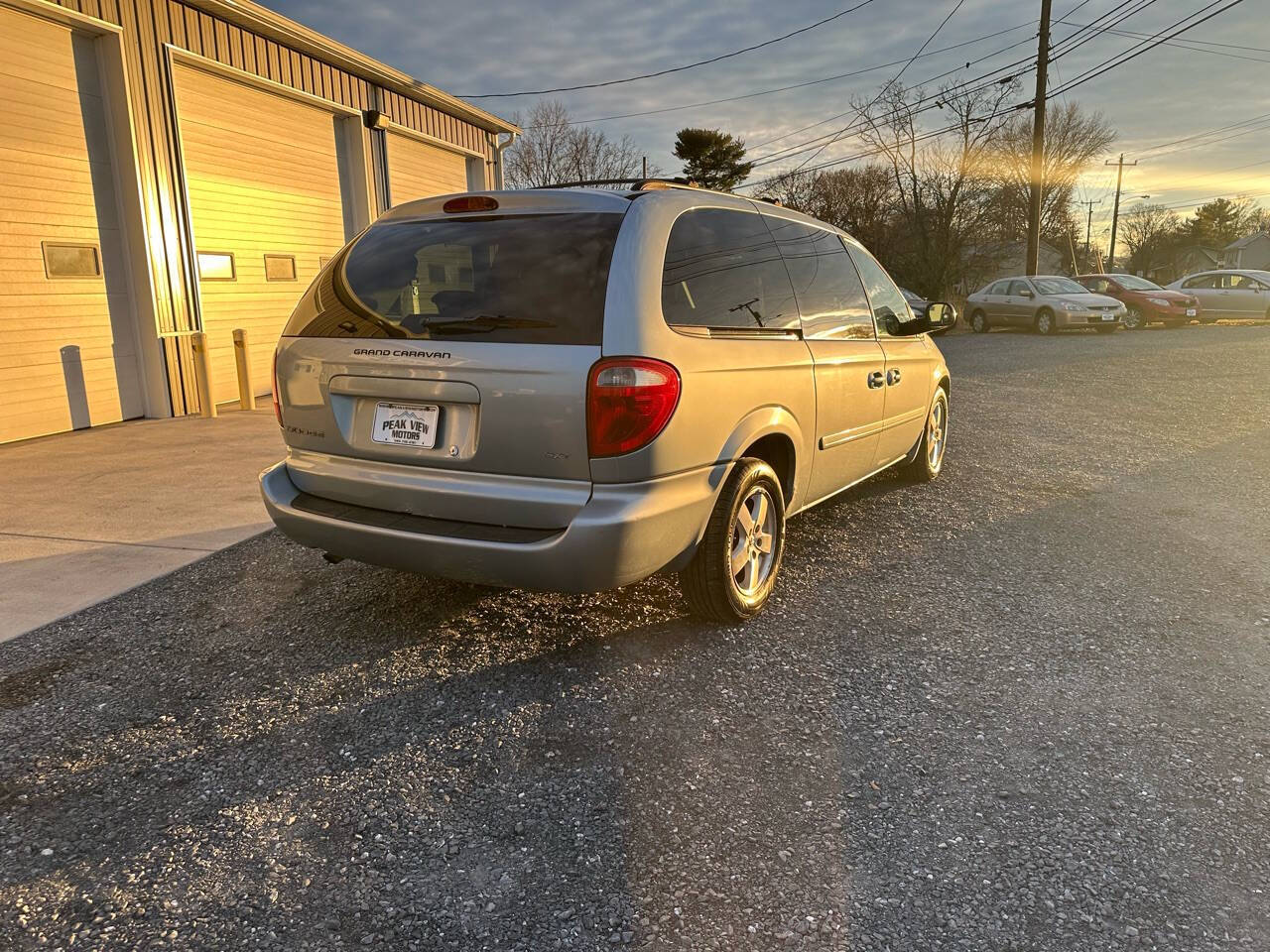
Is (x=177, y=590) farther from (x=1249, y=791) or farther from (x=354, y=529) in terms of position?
(x=1249, y=791)

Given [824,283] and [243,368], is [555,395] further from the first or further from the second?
[243,368]

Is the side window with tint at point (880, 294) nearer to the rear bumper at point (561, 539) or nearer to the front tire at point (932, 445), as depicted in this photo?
the front tire at point (932, 445)

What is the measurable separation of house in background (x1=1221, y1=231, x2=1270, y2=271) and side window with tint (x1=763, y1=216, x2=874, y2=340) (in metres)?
85.7

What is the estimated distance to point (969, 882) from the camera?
2115 millimetres

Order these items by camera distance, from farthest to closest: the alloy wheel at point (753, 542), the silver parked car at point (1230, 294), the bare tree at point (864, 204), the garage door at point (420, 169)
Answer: the bare tree at point (864, 204), the silver parked car at point (1230, 294), the garage door at point (420, 169), the alloy wheel at point (753, 542)

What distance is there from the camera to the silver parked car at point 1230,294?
73.0 ft

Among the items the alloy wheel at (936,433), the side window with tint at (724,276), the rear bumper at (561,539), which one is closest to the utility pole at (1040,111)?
the alloy wheel at (936,433)

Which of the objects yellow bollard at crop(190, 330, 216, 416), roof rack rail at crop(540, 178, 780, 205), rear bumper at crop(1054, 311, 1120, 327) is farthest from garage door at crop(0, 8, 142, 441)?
rear bumper at crop(1054, 311, 1120, 327)

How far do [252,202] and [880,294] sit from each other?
862 cm

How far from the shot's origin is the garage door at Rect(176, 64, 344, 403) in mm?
9711

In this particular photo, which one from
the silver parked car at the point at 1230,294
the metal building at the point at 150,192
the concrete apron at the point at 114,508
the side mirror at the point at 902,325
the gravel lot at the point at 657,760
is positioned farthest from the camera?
the silver parked car at the point at 1230,294

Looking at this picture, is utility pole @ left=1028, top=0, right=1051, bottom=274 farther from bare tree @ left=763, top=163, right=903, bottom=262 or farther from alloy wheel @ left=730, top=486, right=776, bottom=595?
alloy wheel @ left=730, top=486, right=776, bottom=595

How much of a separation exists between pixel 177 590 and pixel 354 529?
5.00 ft

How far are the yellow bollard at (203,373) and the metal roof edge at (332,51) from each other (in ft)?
11.9
